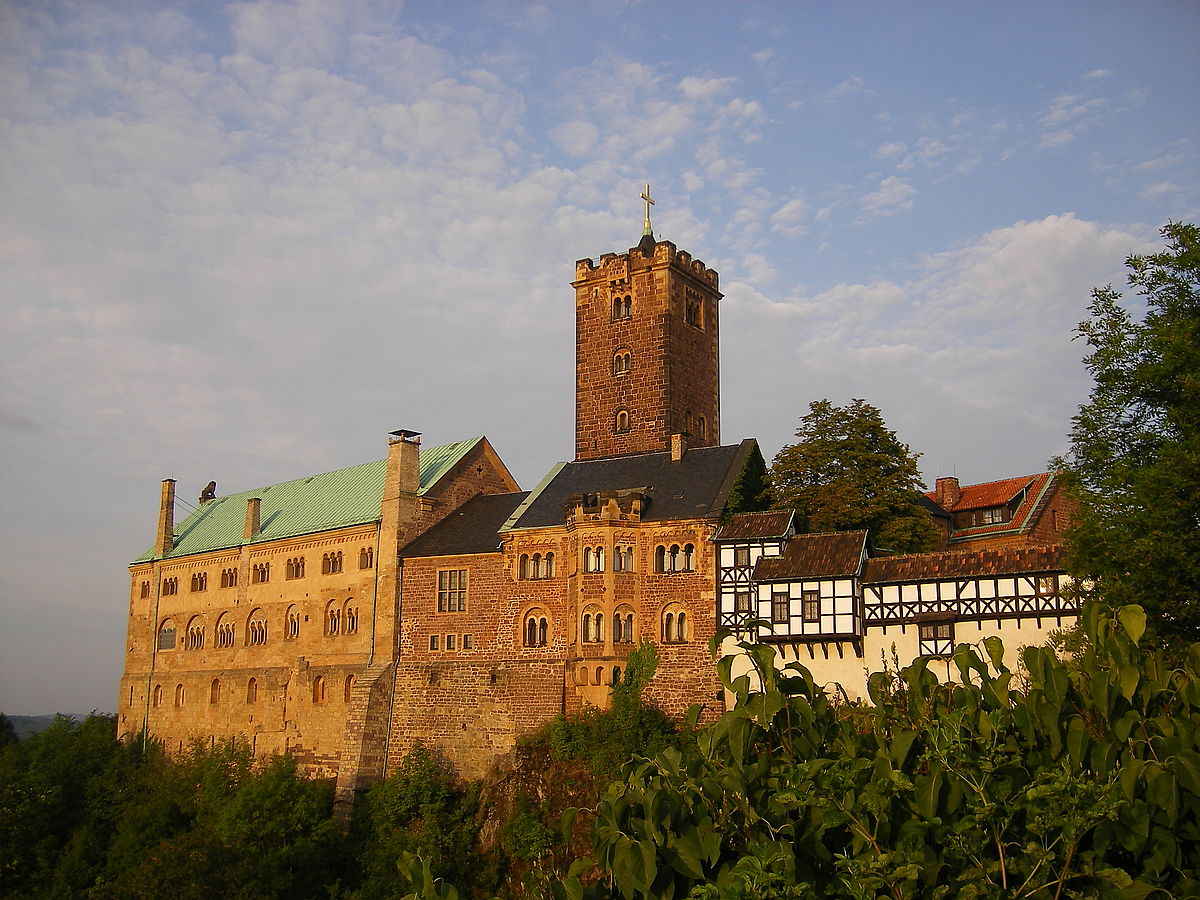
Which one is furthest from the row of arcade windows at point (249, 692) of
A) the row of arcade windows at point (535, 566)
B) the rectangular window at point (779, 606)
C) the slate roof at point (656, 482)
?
the rectangular window at point (779, 606)

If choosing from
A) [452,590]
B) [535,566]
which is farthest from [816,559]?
[452,590]

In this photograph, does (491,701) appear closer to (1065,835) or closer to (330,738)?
(330,738)

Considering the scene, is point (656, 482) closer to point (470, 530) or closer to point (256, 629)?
point (470, 530)

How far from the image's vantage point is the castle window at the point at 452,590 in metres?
48.3

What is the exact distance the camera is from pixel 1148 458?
1228 inches

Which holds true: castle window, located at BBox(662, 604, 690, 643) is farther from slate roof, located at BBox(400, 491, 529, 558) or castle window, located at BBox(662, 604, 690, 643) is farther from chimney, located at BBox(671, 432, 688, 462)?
slate roof, located at BBox(400, 491, 529, 558)

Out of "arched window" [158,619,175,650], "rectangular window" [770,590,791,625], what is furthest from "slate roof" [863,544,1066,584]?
"arched window" [158,619,175,650]

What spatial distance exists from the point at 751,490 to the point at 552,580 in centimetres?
830

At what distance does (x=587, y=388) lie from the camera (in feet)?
185

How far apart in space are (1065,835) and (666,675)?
30237 millimetres

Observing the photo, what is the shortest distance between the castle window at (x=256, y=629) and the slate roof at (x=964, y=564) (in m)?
30.3

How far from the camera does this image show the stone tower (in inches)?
2153

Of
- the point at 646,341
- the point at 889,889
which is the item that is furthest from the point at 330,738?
the point at 889,889

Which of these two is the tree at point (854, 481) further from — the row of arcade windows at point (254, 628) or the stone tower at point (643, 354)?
the row of arcade windows at point (254, 628)
